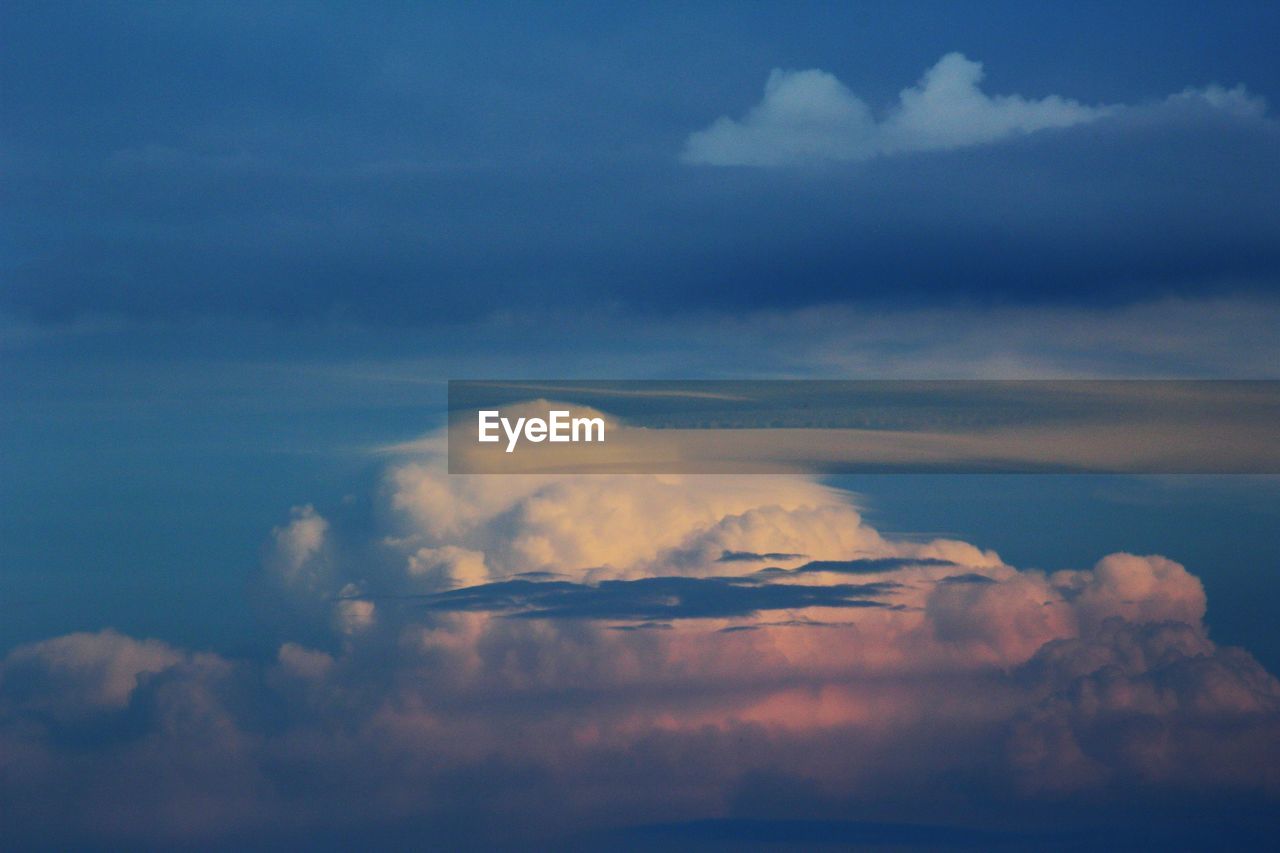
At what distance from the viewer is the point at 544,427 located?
8312 centimetres
